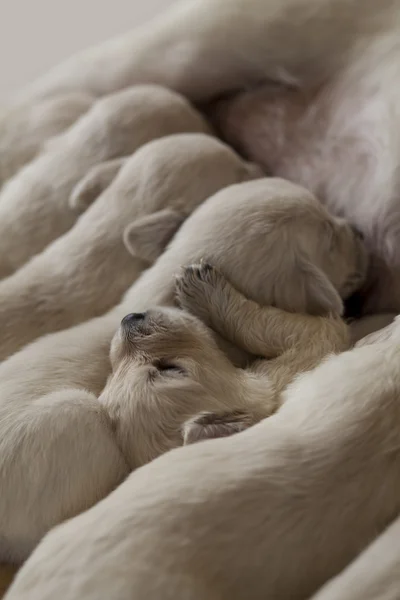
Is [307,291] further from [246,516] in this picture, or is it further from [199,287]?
[246,516]

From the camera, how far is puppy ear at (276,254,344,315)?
4.15ft

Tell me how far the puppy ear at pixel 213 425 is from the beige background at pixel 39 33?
176cm

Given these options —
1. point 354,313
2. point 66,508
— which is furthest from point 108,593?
point 354,313

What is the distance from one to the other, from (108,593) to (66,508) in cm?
23

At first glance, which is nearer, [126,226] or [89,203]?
[126,226]

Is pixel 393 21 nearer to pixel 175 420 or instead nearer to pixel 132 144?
pixel 132 144

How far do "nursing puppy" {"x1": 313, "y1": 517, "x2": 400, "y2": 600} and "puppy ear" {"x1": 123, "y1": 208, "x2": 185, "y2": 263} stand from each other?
70 centimetres

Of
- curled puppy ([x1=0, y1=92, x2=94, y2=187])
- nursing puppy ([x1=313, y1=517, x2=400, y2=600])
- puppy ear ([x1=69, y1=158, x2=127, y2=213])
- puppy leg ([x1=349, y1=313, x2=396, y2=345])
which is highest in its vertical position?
curled puppy ([x1=0, y1=92, x2=94, y2=187])

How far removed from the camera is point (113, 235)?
1451mm

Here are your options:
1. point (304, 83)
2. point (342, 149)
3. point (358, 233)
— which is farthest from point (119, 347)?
point (304, 83)

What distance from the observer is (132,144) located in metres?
1.69

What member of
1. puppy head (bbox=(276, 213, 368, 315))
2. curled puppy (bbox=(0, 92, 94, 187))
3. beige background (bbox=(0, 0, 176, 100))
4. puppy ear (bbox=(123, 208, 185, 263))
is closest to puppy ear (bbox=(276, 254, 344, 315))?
puppy head (bbox=(276, 213, 368, 315))

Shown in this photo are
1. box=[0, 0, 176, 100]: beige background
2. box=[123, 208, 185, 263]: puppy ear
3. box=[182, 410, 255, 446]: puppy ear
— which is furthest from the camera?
box=[0, 0, 176, 100]: beige background

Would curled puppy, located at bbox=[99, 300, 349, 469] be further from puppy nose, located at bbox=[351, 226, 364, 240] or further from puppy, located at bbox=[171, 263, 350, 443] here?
puppy nose, located at bbox=[351, 226, 364, 240]
